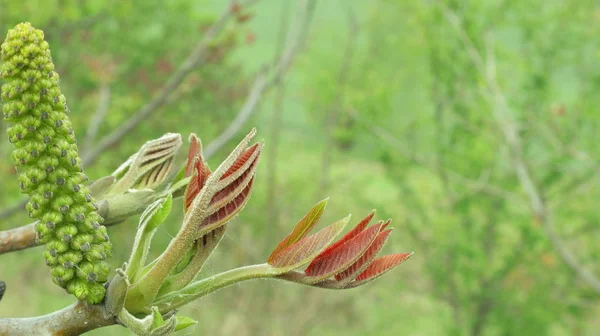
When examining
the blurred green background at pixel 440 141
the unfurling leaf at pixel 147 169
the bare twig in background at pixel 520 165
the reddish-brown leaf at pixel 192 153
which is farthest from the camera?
the blurred green background at pixel 440 141

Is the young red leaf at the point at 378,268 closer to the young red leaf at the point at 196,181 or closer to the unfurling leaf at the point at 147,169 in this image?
the young red leaf at the point at 196,181

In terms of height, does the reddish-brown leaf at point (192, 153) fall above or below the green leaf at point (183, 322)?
above

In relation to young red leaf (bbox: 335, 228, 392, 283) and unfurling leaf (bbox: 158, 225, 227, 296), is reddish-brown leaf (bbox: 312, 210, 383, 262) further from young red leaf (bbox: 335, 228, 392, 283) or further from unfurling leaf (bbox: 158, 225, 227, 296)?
unfurling leaf (bbox: 158, 225, 227, 296)

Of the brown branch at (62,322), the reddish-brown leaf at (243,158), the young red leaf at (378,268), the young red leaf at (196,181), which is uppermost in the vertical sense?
the reddish-brown leaf at (243,158)

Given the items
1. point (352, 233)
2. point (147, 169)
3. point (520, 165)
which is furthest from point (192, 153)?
point (520, 165)

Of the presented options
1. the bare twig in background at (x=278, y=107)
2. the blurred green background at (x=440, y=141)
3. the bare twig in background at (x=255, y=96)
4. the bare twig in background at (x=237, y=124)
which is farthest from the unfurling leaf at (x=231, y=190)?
the blurred green background at (x=440, y=141)

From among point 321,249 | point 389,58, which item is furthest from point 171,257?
point 389,58

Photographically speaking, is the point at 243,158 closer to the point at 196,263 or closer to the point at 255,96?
the point at 196,263
